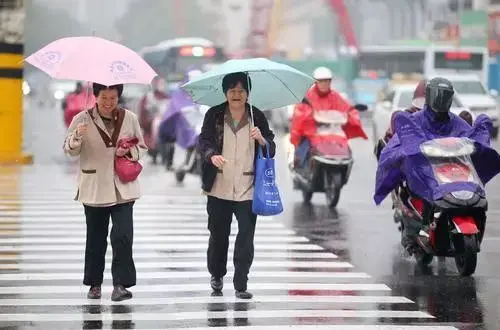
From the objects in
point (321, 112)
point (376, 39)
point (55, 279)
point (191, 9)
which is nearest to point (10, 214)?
point (321, 112)

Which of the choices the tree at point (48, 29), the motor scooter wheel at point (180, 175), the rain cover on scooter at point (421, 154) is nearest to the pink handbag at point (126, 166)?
the rain cover on scooter at point (421, 154)

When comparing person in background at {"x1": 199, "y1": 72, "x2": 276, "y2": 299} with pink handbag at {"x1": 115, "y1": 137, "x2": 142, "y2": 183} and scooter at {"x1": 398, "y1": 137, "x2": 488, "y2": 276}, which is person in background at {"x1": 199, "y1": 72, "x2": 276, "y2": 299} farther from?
scooter at {"x1": 398, "y1": 137, "x2": 488, "y2": 276}

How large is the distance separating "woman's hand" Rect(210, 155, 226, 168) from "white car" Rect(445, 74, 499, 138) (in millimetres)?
25558

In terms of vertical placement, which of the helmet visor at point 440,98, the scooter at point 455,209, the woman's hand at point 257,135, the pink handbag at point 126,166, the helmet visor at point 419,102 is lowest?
the scooter at point 455,209

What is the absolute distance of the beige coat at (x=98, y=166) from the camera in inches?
372

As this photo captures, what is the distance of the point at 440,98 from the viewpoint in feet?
35.7

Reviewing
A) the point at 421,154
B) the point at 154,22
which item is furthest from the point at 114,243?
the point at 154,22

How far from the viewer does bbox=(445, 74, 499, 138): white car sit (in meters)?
34.7

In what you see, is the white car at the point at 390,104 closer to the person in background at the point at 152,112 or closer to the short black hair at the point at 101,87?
the person in background at the point at 152,112

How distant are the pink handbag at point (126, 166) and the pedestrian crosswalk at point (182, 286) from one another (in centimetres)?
91

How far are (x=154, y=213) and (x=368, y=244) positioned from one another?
376cm

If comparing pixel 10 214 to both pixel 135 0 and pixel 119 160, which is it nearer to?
pixel 119 160

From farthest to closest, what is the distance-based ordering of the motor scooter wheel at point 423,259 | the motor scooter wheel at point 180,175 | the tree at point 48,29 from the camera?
1. the tree at point 48,29
2. the motor scooter wheel at point 180,175
3. the motor scooter wheel at point 423,259

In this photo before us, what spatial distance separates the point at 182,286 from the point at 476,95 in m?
25.8
